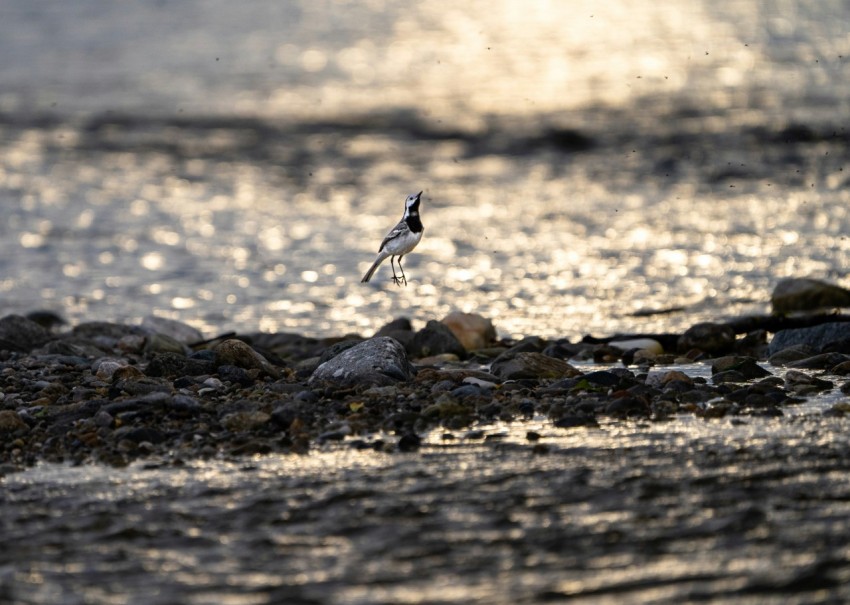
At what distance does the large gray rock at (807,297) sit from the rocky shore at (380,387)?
2.56 feet

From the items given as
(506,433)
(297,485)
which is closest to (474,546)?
(297,485)

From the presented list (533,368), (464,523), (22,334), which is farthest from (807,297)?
(22,334)

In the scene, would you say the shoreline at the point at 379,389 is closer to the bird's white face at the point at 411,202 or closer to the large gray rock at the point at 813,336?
the large gray rock at the point at 813,336

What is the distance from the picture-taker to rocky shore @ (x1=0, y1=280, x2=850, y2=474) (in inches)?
286

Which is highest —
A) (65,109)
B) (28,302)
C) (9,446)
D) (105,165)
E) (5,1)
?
(5,1)

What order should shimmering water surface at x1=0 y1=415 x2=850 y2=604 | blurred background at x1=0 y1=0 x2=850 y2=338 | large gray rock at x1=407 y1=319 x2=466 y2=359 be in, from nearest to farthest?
shimmering water surface at x1=0 y1=415 x2=850 y2=604, large gray rock at x1=407 y1=319 x2=466 y2=359, blurred background at x1=0 y1=0 x2=850 y2=338

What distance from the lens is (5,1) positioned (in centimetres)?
4625

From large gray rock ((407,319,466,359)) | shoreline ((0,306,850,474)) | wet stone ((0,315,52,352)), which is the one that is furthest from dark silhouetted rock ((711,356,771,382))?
wet stone ((0,315,52,352))

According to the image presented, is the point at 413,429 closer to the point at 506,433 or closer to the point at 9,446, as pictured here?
the point at 506,433

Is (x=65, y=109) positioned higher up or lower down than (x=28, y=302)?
higher up

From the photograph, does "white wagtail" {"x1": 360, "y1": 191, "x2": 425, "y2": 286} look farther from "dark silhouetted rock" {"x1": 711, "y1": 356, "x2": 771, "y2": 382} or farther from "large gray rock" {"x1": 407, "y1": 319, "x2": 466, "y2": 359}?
"dark silhouetted rock" {"x1": 711, "y1": 356, "x2": 771, "y2": 382}

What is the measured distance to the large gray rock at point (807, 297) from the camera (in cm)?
1182

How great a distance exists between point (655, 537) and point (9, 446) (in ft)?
13.2

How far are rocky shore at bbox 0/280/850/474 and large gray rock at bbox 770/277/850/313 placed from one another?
78 centimetres
